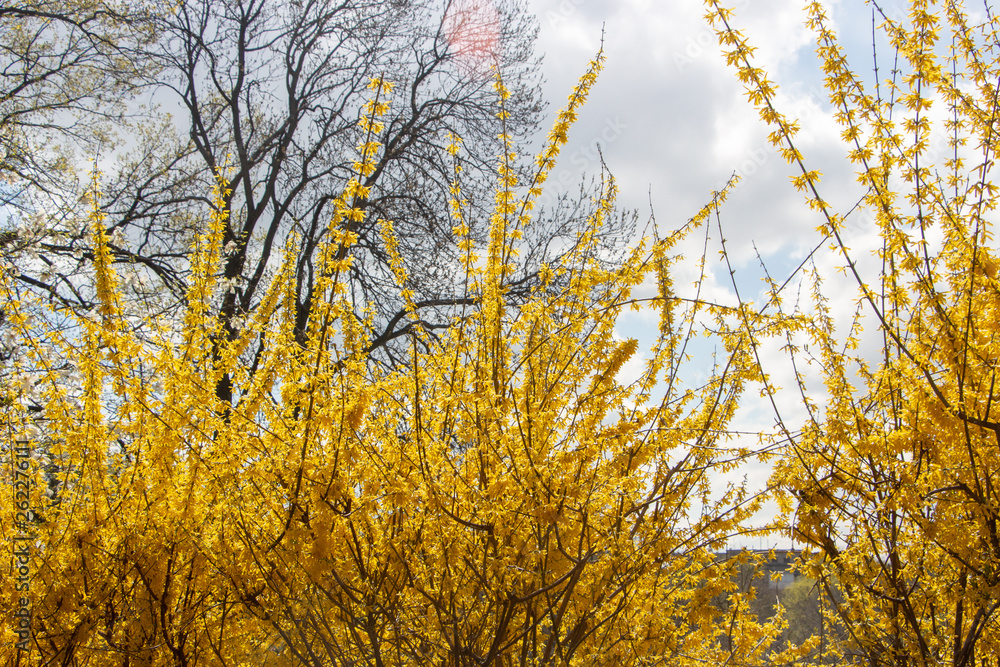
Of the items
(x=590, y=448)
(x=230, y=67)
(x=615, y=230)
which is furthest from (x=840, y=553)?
(x=230, y=67)

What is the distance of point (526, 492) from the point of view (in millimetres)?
2668

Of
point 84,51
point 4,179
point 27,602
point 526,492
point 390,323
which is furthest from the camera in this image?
point 390,323

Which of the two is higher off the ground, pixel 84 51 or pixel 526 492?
pixel 84 51

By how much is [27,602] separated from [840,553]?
3981mm

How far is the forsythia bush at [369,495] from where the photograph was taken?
2.80 meters

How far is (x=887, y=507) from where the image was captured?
302cm

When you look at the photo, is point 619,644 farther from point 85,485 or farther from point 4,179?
point 4,179

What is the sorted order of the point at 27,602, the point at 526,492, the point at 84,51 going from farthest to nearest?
1. the point at 84,51
2. the point at 27,602
3. the point at 526,492

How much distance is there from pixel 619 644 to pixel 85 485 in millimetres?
2828

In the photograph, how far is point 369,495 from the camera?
289 cm

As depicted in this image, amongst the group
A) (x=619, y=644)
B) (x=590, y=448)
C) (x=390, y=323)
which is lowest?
(x=619, y=644)

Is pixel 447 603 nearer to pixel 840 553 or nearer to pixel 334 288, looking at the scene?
pixel 334 288

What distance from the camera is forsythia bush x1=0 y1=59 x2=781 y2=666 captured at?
9.18 feet

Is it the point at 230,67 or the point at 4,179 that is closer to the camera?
the point at 4,179
